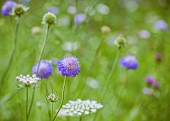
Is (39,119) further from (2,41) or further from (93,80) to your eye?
(2,41)

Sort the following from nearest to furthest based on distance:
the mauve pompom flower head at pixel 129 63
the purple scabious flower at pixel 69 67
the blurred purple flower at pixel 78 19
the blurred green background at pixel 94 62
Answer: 1. the purple scabious flower at pixel 69 67
2. the mauve pompom flower head at pixel 129 63
3. the blurred green background at pixel 94 62
4. the blurred purple flower at pixel 78 19

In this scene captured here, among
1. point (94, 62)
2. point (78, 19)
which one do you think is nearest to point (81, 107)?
point (94, 62)

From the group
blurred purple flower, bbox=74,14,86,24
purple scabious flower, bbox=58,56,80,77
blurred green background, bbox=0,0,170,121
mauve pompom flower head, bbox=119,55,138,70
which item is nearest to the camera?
purple scabious flower, bbox=58,56,80,77

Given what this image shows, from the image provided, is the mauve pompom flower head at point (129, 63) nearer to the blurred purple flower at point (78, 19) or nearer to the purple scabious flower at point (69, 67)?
the blurred purple flower at point (78, 19)

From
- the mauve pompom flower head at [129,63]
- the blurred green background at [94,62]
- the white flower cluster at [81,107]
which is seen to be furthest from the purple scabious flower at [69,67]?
the mauve pompom flower head at [129,63]

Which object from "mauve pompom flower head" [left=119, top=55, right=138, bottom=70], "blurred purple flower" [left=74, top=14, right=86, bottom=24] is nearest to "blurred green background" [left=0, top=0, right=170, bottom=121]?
Answer: "blurred purple flower" [left=74, top=14, right=86, bottom=24]

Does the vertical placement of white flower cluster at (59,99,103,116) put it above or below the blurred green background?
below

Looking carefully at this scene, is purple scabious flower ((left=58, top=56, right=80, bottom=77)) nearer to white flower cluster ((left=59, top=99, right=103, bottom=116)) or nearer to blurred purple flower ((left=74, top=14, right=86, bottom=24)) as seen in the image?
white flower cluster ((left=59, top=99, right=103, bottom=116))

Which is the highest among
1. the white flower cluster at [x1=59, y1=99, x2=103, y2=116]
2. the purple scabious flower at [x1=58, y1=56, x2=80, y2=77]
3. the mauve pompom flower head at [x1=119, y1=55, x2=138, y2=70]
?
the mauve pompom flower head at [x1=119, y1=55, x2=138, y2=70]

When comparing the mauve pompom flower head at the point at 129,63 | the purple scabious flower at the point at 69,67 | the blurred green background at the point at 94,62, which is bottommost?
the purple scabious flower at the point at 69,67
